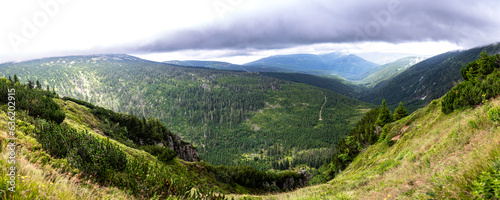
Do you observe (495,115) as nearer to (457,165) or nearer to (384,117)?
(457,165)

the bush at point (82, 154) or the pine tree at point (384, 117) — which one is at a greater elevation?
the bush at point (82, 154)

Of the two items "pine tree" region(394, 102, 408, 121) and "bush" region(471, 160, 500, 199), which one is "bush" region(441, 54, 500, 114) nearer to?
"bush" region(471, 160, 500, 199)

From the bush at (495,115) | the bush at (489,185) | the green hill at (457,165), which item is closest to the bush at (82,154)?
the green hill at (457,165)

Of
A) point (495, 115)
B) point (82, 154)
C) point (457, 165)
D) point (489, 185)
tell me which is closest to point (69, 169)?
point (82, 154)

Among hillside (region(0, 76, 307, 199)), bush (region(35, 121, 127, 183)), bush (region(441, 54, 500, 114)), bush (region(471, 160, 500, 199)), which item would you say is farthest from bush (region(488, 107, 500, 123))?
bush (region(35, 121, 127, 183))

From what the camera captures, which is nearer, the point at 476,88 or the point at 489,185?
the point at 489,185

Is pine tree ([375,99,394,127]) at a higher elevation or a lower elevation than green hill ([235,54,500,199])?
lower

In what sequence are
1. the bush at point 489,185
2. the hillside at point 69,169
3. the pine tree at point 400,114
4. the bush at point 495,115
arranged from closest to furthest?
the bush at point 489,185 < the hillside at point 69,169 < the bush at point 495,115 < the pine tree at point 400,114

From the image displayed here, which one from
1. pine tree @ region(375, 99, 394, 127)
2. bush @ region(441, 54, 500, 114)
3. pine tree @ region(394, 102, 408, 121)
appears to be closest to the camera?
bush @ region(441, 54, 500, 114)

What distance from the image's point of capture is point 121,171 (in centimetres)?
1095

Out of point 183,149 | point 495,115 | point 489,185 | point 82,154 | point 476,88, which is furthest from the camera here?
point 183,149

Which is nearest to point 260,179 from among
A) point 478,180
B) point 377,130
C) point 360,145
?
point 360,145

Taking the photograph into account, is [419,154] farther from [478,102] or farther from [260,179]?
[260,179]

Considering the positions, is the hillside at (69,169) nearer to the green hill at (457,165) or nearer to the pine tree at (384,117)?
the green hill at (457,165)
